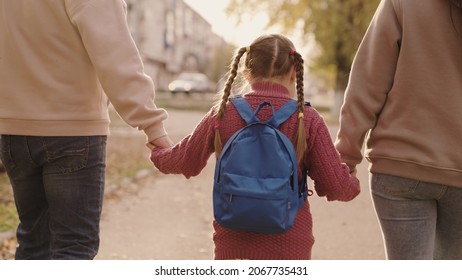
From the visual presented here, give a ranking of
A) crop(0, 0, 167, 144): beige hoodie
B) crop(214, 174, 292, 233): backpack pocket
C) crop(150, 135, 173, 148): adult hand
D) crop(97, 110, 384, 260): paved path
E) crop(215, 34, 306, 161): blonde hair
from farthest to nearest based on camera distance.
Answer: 1. crop(97, 110, 384, 260): paved path
2. crop(150, 135, 173, 148): adult hand
3. crop(0, 0, 167, 144): beige hoodie
4. crop(215, 34, 306, 161): blonde hair
5. crop(214, 174, 292, 233): backpack pocket

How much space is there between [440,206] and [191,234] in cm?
339

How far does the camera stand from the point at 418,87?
2525 millimetres

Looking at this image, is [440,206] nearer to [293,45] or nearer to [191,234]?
[293,45]

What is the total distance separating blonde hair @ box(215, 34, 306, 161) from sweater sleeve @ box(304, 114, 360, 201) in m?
0.14

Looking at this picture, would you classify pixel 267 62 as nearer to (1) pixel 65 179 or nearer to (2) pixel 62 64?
(2) pixel 62 64

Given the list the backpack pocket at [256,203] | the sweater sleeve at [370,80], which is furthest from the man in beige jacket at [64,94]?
the sweater sleeve at [370,80]

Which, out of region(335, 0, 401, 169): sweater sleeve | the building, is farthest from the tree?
the building

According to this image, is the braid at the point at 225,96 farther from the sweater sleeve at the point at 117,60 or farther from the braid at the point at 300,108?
the sweater sleeve at the point at 117,60

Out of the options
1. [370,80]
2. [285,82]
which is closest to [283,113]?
[285,82]

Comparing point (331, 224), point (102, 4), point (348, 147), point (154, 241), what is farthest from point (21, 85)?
point (331, 224)

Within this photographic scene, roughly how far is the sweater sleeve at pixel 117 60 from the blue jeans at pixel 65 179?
0.69ft

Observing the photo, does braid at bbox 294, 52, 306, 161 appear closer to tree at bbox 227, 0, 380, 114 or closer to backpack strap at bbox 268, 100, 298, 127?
backpack strap at bbox 268, 100, 298, 127

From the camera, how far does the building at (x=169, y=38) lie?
54.5 metres

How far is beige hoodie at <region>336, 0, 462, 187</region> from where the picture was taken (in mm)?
2492
